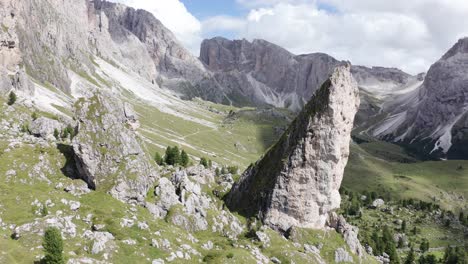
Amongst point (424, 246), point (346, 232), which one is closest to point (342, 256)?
point (346, 232)

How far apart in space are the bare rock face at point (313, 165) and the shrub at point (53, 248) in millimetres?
45440

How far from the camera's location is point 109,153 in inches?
3302

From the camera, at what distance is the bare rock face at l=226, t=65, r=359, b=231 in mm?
90938

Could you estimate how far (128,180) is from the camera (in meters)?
82.1

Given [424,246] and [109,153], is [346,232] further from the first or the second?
[424,246]

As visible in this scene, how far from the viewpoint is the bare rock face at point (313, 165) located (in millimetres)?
90938

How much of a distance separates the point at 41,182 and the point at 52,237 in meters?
24.3

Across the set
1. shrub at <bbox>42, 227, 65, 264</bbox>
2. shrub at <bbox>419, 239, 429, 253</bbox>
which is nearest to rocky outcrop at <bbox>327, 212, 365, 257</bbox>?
shrub at <bbox>42, 227, 65, 264</bbox>

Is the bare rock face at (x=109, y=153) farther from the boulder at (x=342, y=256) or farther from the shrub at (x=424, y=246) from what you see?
the shrub at (x=424, y=246)

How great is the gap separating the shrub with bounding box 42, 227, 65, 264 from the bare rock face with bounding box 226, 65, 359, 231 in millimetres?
45440

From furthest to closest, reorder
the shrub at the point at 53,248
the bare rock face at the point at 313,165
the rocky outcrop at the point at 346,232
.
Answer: the rocky outcrop at the point at 346,232, the bare rock face at the point at 313,165, the shrub at the point at 53,248

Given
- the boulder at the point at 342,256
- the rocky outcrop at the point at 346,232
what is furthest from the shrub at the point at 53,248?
the rocky outcrop at the point at 346,232

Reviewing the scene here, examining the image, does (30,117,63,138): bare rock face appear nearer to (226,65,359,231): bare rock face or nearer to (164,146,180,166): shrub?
(164,146,180,166): shrub

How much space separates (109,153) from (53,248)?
29.3 m
